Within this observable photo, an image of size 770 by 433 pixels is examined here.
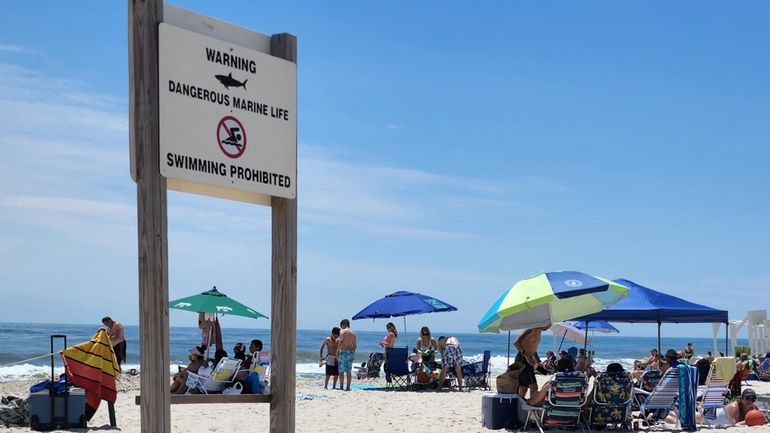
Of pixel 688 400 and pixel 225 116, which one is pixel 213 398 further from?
pixel 688 400

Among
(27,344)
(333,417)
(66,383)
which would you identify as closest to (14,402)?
(66,383)

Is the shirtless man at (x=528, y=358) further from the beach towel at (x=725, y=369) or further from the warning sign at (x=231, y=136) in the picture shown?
the warning sign at (x=231, y=136)

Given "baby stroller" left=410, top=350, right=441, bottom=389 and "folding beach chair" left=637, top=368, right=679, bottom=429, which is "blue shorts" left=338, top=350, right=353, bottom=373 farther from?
"folding beach chair" left=637, top=368, right=679, bottom=429

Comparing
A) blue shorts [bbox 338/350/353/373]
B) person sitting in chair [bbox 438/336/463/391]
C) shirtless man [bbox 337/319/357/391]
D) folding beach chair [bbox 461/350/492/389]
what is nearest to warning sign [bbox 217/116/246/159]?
shirtless man [bbox 337/319/357/391]

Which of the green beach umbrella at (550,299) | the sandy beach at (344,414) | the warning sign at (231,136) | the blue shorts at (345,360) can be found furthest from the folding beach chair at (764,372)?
the warning sign at (231,136)

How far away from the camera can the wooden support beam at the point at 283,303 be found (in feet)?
12.4

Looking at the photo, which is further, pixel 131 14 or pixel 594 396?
pixel 594 396

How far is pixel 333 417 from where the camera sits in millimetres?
11664

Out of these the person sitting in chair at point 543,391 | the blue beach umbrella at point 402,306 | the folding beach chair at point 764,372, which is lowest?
the folding beach chair at point 764,372

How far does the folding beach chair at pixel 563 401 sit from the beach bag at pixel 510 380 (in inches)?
21.9

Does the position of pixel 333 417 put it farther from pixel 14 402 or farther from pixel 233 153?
pixel 233 153

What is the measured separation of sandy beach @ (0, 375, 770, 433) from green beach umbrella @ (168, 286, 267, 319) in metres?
1.59

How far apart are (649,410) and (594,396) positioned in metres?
1.35

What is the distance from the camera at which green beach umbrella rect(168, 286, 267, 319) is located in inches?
587
